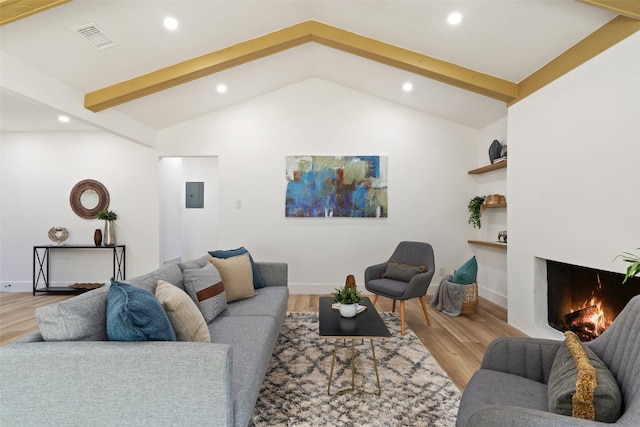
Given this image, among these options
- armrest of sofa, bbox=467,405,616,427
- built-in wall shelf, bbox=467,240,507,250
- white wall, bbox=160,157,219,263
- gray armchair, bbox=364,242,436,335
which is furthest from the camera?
white wall, bbox=160,157,219,263

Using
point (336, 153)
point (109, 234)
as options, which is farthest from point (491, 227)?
point (109, 234)

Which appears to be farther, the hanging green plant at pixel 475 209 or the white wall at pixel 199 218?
the white wall at pixel 199 218

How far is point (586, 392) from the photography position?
1.06 meters

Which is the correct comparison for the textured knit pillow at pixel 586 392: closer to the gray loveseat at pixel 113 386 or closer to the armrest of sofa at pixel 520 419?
the armrest of sofa at pixel 520 419

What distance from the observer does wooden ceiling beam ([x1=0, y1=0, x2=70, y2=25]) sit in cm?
→ 205

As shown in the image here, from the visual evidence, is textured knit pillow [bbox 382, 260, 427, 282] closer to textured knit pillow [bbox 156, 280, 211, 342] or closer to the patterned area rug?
the patterned area rug

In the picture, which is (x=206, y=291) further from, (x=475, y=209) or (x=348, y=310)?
(x=475, y=209)

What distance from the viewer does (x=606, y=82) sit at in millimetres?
2381

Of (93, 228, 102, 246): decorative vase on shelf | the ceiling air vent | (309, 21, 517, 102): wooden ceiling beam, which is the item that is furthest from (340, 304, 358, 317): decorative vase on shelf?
(93, 228, 102, 246): decorative vase on shelf

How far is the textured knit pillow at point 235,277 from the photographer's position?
2797mm

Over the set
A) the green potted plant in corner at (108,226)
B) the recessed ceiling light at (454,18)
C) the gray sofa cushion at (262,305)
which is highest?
the recessed ceiling light at (454,18)

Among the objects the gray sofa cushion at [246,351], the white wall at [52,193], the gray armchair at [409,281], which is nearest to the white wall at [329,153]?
the gray armchair at [409,281]

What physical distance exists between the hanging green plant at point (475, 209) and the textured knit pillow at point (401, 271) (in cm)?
151

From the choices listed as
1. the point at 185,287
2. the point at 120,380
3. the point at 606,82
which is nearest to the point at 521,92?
the point at 606,82
